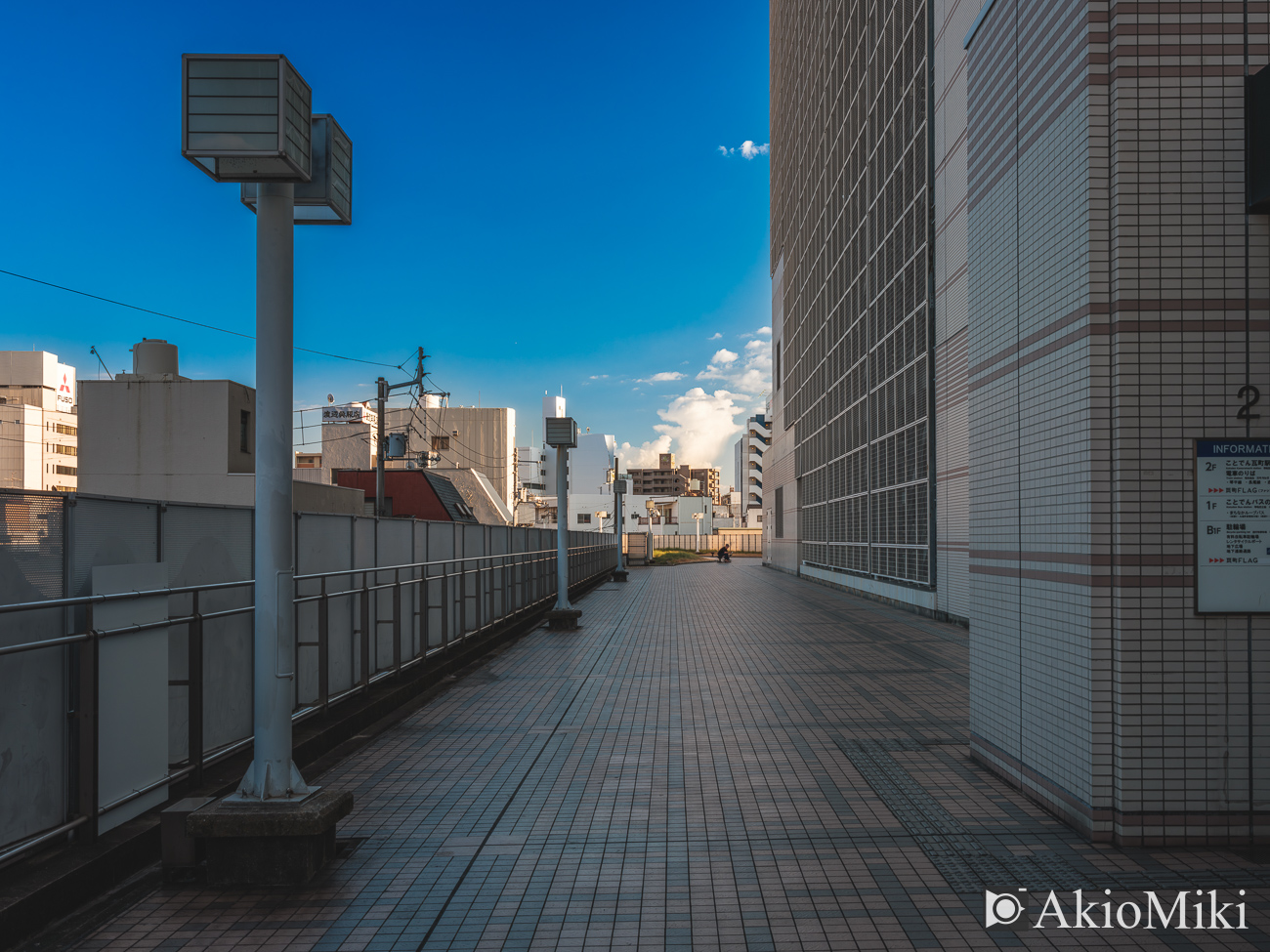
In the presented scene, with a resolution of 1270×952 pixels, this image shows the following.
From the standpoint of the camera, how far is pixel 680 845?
4750 millimetres

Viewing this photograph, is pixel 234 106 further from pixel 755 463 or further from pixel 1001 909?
pixel 755 463

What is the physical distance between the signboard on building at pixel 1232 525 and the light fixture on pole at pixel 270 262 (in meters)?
4.93

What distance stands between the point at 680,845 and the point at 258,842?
2185 millimetres

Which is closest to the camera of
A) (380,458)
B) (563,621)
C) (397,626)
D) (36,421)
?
(397,626)

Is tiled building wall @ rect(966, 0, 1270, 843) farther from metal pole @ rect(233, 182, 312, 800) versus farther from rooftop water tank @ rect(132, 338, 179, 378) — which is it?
rooftop water tank @ rect(132, 338, 179, 378)

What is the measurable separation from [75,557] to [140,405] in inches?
1147

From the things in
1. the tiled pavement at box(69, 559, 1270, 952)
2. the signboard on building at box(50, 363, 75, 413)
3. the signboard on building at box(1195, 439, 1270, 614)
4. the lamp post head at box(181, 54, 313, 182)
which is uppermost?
the signboard on building at box(50, 363, 75, 413)

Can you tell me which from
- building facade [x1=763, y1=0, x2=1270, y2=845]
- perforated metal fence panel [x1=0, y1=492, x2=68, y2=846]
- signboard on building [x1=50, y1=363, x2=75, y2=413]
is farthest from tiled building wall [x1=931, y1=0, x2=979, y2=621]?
signboard on building [x1=50, y1=363, x2=75, y2=413]

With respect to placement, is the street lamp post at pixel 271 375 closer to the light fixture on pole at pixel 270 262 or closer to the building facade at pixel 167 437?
the light fixture on pole at pixel 270 262

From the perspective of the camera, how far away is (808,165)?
35.9m

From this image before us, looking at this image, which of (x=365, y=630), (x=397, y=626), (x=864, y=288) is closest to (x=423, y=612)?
(x=397, y=626)

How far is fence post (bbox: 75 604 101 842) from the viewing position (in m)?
4.17

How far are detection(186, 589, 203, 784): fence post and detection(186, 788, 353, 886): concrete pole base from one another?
0.97 metres

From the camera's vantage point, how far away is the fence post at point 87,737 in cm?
417
